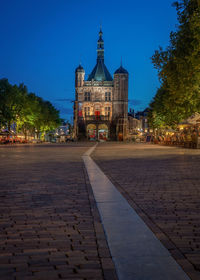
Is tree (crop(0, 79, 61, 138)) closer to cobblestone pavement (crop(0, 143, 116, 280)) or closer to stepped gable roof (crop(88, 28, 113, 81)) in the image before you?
stepped gable roof (crop(88, 28, 113, 81))

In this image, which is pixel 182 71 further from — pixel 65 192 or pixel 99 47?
pixel 99 47

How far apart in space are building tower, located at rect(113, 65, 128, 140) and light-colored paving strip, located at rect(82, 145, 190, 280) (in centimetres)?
9630

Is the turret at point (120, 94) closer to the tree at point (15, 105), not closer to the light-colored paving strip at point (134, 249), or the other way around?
the tree at point (15, 105)

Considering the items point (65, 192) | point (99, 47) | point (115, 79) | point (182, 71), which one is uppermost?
point (99, 47)

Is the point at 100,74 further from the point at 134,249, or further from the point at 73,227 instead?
the point at 134,249

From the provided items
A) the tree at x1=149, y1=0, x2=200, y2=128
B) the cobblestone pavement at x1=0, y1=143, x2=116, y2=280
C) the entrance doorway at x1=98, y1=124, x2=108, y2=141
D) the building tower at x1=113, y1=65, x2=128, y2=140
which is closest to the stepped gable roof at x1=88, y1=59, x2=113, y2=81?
the building tower at x1=113, y1=65, x2=128, y2=140

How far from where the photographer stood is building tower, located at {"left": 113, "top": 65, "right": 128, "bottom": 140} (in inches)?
3994

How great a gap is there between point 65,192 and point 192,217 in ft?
9.89

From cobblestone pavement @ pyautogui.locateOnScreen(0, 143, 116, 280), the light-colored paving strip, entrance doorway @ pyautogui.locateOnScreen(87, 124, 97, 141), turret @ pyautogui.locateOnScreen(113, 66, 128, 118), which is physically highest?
turret @ pyautogui.locateOnScreen(113, 66, 128, 118)

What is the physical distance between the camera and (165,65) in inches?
969

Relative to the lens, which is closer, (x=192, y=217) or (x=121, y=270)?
(x=121, y=270)

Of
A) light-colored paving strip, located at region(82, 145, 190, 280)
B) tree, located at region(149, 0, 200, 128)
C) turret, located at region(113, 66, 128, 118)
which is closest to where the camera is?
light-colored paving strip, located at region(82, 145, 190, 280)

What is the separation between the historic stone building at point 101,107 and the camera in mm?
102062

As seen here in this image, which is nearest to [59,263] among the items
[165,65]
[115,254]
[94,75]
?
[115,254]
